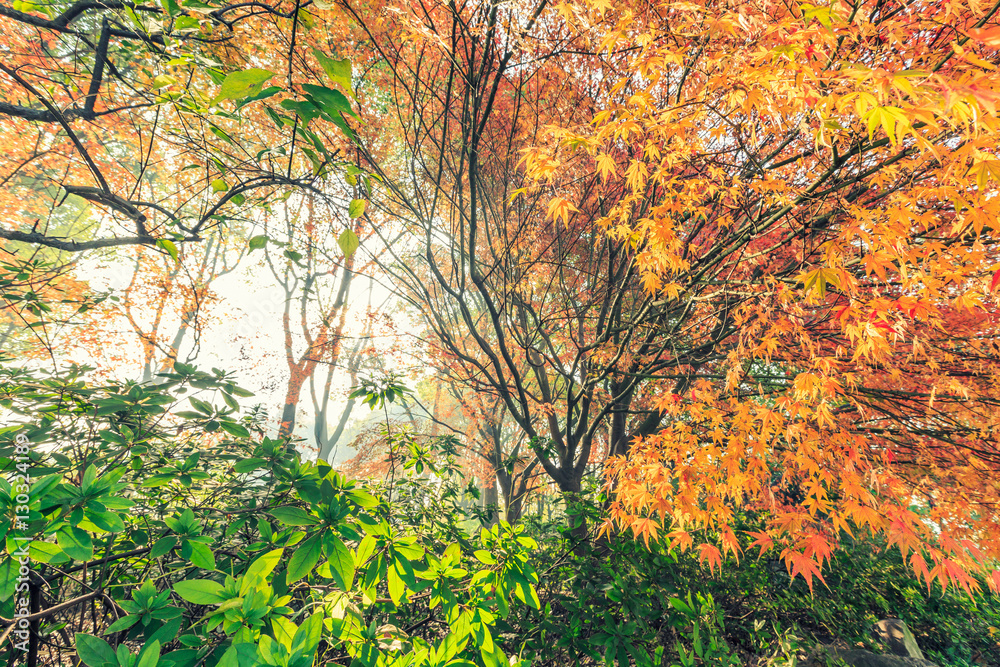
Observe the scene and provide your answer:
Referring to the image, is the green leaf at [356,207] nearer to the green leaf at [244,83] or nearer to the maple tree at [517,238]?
the green leaf at [244,83]

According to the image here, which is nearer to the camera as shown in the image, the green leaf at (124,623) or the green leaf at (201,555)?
the green leaf at (124,623)

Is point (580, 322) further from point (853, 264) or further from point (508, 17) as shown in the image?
point (508, 17)

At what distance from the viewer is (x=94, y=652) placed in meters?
0.74

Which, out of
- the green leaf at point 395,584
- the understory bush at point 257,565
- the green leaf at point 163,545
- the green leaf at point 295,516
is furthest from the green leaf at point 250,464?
the green leaf at point 395,584

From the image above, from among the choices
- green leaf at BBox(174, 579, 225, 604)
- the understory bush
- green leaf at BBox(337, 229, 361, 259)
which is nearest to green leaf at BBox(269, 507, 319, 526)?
the understory bush

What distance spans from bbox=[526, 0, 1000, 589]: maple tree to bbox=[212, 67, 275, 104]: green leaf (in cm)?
146

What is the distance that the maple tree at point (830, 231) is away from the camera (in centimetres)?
164

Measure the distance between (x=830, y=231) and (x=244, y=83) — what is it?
3.57 m

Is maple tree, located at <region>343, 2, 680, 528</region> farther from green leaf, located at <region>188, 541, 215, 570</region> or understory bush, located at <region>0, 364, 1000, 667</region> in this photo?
green leaf, located at <region>188, 541, 215, 570</region>

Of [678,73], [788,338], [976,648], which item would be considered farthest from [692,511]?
[976,648]

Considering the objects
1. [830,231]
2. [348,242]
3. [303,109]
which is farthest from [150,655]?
[830,231]

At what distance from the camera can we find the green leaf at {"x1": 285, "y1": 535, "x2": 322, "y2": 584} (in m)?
0.98

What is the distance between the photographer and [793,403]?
2357 millimetres

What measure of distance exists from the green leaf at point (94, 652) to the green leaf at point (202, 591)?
0.13 meters
